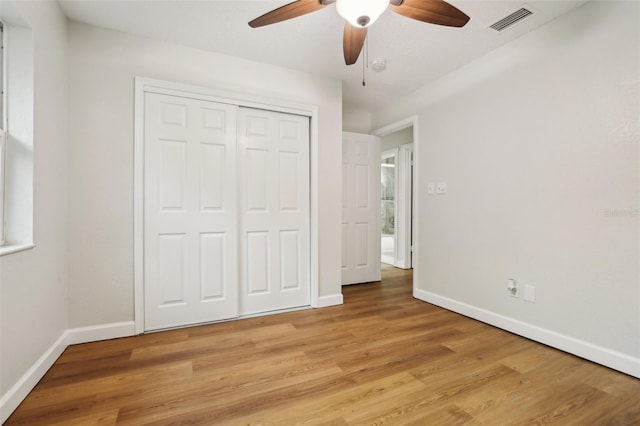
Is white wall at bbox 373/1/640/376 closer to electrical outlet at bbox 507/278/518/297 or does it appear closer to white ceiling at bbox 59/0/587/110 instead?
electrical outlet at bbox 507/278/518/297

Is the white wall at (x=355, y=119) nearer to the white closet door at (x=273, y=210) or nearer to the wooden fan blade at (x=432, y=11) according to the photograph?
the white closet door at (x=273, y=210)

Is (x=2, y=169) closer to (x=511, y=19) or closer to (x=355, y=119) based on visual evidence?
(x=511, y=19)

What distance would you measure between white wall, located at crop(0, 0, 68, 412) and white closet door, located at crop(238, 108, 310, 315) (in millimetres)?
1312

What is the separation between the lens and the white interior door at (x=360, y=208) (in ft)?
12.9

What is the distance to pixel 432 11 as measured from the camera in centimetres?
155

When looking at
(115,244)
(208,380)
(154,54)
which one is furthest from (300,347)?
(154,54)

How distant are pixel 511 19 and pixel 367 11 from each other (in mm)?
1485

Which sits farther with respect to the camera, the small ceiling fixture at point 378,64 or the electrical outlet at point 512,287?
the small ceiling fixture at point 378,64

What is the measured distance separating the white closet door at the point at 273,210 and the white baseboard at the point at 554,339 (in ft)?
5.26

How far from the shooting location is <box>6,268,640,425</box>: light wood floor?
4.65ft

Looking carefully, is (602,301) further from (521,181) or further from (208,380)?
(208,380)

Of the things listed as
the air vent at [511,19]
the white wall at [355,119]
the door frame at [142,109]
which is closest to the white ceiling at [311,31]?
the air vent at [511,19]

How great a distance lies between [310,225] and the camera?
3051 mm

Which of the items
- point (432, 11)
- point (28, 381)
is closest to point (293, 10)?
point (432, 11)
